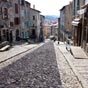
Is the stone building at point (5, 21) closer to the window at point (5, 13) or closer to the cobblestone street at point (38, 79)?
the window at point (5, 13)

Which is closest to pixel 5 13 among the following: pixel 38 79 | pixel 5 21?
pixel 5 21

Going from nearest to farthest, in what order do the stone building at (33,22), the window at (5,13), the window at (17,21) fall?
the window at (5,13)
the window at (17,21)
the stone building at (33,22)

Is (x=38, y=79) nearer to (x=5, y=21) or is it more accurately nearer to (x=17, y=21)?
(x=5, y=21)

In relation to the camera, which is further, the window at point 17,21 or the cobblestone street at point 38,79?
the window at point 17,21

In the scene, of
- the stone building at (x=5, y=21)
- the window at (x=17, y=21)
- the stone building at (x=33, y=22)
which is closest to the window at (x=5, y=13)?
the stone building at (x=5, y=21)

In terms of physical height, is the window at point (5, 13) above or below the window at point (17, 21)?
above

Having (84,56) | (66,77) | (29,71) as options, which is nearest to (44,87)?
(66,77)

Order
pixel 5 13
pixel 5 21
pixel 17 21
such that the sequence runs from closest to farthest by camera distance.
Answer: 1. pixel 5 21
2. pixel 5 13
3. pixel 17 21

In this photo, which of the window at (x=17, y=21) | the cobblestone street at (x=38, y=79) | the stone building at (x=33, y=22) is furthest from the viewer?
the stone building at (x=33, y=22)

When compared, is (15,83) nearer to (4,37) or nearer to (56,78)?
(56,78)

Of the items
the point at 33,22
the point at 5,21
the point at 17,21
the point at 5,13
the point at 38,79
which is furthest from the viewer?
the point at 33,22

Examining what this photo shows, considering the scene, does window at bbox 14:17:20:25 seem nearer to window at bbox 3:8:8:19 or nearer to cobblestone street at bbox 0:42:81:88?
window at bbox 3:8:8:19

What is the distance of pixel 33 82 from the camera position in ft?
29.6

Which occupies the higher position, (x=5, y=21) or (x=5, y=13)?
(x=5, y=13)
